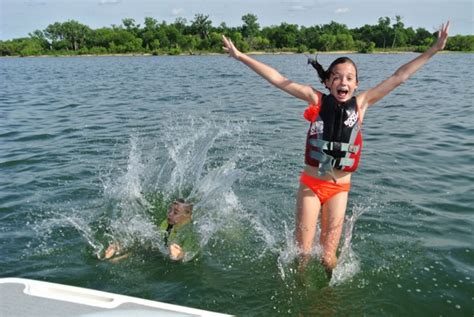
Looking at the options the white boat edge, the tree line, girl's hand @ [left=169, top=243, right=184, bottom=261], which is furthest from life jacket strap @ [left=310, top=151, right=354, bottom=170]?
the tree line

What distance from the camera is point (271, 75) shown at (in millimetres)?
4562

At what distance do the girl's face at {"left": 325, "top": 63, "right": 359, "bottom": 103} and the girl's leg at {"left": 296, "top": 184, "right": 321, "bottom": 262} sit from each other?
3.26ft

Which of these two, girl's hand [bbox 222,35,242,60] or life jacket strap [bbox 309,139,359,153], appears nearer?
girl's hand [bbox 222,35,242,60]

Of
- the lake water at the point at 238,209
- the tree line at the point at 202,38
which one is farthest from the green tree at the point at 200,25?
the lake water at the point at 238,209

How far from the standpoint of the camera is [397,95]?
19.7 m

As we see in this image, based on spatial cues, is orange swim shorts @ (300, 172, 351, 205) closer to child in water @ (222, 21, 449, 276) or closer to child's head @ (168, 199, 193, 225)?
child in water @ (222, 21, 449, 276)

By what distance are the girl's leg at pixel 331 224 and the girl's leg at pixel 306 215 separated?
115mm

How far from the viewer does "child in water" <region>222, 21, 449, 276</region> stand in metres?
4.55

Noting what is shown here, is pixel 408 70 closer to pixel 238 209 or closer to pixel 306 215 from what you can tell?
pixel 306 215

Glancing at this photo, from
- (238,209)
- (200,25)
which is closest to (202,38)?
(200,25)

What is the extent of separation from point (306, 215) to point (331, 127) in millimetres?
940

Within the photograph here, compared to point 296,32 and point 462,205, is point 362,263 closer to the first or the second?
point 462,205

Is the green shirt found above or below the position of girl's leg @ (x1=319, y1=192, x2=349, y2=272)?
below

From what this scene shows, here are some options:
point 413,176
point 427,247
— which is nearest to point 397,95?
point 413,176
